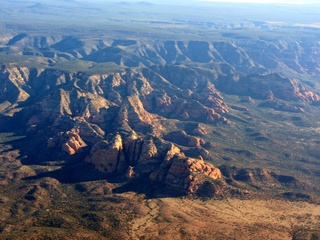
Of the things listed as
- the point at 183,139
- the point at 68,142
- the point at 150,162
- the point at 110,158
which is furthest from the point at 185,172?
the point at 183,139

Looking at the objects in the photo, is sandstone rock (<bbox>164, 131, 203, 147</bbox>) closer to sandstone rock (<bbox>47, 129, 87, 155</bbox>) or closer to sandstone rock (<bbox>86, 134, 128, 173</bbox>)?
sandstone rock (<bbox>47, 129, 87, 155</bbox>)

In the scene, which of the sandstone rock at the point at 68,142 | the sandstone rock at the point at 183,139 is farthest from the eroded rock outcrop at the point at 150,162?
the sandstone rock at the point at 183,139

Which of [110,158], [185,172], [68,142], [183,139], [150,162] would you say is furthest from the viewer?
[183,139]

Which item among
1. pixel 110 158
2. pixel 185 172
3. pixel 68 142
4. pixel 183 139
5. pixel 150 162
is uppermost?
pixel 185 172

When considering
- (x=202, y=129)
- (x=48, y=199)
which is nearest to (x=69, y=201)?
(x=48, y=199)

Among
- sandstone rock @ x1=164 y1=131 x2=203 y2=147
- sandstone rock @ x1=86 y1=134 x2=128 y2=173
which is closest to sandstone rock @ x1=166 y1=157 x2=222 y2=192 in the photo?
sandstone rock @ x1=86 y1=134 x2=128 y2=173

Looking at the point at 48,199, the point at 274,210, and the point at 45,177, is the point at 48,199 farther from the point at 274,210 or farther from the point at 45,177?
the point at 274,210

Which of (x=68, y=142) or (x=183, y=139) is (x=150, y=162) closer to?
(x=68, y=142)

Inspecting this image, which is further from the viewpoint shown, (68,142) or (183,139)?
(183,139)

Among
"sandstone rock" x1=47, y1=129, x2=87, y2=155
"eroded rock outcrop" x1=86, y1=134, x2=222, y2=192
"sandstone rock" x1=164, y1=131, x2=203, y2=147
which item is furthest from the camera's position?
"sandstone rock" x1=164, y1=131, x2=203, y2=147

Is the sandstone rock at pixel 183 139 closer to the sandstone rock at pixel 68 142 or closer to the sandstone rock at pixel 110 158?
the sandstone rock at pixel 68 142

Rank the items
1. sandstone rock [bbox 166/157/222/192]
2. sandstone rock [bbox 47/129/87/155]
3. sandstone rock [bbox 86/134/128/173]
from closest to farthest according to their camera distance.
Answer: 1. sandstone rock [bbox 166/157/222/192]
2. sandstone rock [bbox 86/134/128/173]
3. sandstone rock [bbox 47/129/87/155]
